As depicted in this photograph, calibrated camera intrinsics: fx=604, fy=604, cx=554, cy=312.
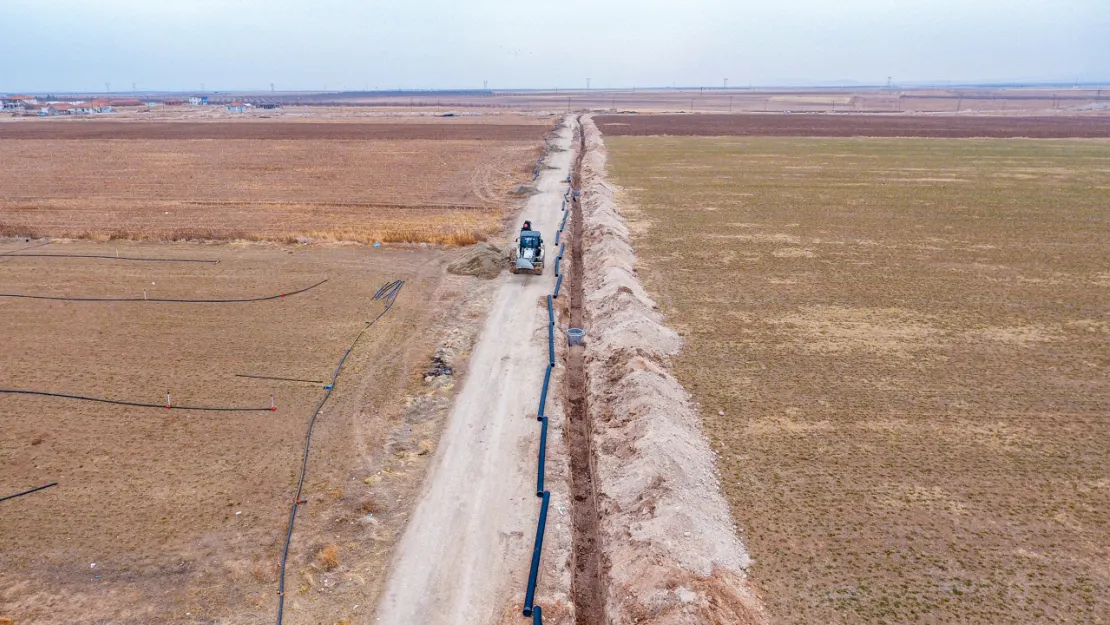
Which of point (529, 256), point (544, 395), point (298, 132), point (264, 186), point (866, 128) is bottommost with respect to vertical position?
point (544, 395)

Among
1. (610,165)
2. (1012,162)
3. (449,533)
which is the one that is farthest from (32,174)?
(1012,162)

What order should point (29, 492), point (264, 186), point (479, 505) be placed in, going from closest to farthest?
point (479, 505)
point (29, 492)
point (264, 186)

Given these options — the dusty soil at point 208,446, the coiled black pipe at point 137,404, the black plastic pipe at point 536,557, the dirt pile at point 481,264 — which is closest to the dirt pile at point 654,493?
the black plastic pipe at point 536,557

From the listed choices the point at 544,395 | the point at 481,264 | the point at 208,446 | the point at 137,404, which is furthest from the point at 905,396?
the point at 137,404

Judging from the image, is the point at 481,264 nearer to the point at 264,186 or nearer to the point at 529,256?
the point at 529,256

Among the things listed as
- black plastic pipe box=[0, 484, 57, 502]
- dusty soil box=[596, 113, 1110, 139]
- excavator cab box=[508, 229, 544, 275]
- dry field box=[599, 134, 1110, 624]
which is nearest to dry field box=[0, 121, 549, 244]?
excavator cab box=[508, 229, 544, 275]

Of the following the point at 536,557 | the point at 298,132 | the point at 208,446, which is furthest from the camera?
the point at 298,132

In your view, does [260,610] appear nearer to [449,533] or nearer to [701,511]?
[449,533]
